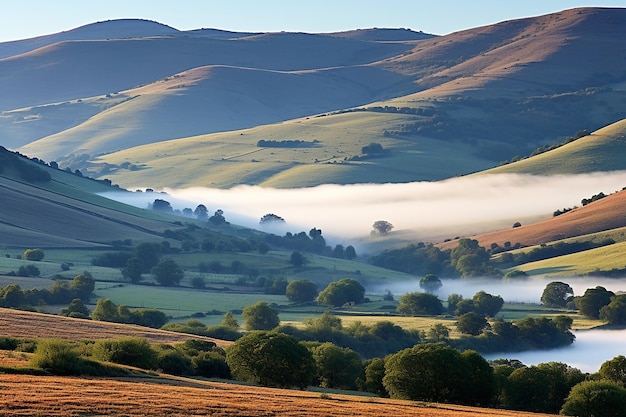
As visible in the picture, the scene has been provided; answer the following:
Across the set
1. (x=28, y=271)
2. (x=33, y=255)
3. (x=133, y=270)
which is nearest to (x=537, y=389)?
(x=28, y=271)

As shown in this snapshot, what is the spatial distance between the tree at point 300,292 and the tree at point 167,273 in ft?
60.0

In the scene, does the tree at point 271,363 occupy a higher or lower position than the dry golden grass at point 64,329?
lower

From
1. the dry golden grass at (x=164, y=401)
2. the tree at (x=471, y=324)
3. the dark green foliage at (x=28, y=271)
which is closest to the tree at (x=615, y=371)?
the dry golden grass at (x=164, y=401)

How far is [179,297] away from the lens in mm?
167000

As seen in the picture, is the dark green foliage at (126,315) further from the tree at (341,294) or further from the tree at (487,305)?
the tree at (487,305)

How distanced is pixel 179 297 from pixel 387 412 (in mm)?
119530

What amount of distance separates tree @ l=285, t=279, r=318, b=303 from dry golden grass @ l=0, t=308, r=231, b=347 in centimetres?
9022

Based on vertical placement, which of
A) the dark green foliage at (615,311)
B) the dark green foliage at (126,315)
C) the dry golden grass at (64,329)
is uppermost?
the dark green foliage at (615,311)

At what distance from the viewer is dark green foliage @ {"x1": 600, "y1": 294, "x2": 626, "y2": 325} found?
167375 mm

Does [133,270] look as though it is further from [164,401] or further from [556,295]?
[164,401]

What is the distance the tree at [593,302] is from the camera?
17362 centimetres

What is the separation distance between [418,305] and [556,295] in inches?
1120

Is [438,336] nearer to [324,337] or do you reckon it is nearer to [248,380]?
[324,337]

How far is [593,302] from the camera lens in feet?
569
